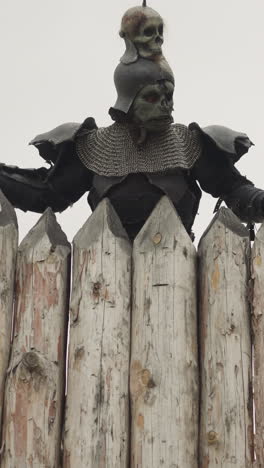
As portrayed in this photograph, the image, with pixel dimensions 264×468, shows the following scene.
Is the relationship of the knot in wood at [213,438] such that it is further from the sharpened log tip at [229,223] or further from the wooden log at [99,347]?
the sharpened log tip at [229,223]

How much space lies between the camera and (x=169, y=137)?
580 centimetres

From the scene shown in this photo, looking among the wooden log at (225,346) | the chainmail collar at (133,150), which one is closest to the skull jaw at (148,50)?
the chainmail collar at (133,150)

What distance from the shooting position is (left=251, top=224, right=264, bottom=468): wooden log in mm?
4738

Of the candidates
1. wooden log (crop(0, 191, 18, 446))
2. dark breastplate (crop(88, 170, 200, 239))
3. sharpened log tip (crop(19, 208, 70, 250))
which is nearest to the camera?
wooden log (crop(0, 191, 18, 446))

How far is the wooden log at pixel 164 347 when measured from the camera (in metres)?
4.76

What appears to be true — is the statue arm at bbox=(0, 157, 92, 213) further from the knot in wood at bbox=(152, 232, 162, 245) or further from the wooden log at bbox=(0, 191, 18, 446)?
the knot in wood at bbox=(152, 232, 162, 245)

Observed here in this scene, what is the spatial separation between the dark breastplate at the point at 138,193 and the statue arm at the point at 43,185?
0.84 feet

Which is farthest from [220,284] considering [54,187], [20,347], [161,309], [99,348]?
[54,187]

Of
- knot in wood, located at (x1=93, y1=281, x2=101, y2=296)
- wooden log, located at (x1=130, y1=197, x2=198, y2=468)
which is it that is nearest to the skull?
wooden log, located at (x1=130, y1=197, x2=198, y2=468)

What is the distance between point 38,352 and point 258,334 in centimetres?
104

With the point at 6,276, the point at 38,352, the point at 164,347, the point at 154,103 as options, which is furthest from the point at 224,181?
the point at 38,352

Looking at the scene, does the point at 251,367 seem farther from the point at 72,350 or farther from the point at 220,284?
the point at 72,350

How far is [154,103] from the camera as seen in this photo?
557 cm

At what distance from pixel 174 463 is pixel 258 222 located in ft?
5.18
